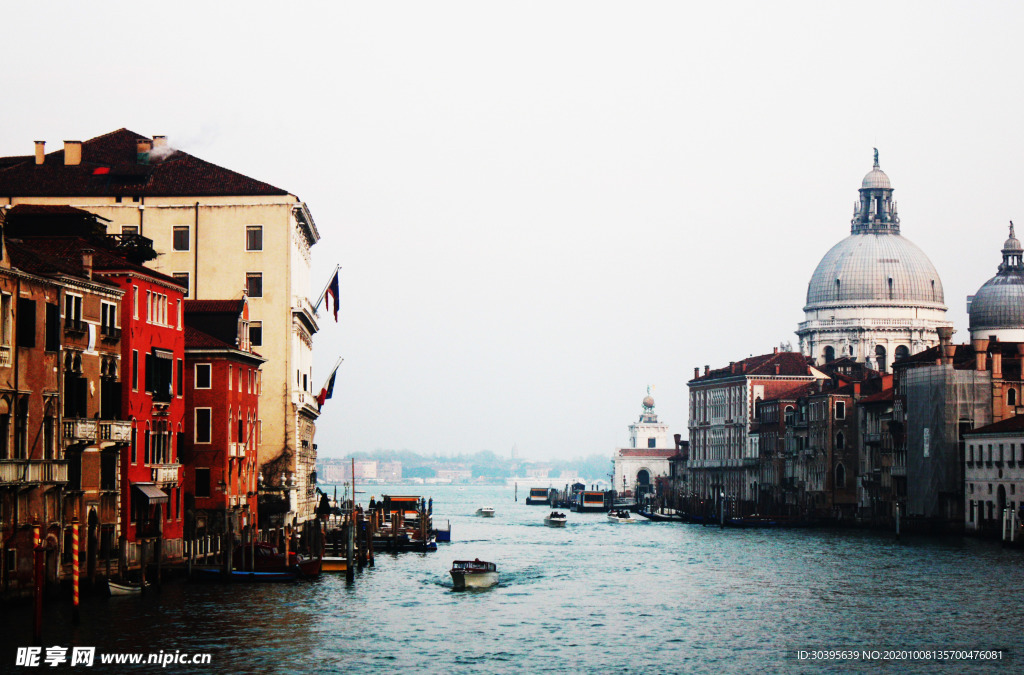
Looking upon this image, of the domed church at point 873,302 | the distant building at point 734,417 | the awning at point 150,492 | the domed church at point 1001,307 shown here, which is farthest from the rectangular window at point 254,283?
the domed church at point 873,302

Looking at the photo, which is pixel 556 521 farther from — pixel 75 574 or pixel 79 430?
pixel 75 574

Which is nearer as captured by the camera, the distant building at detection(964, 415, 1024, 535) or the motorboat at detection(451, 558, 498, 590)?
the motorboat at detection(451, 558, 498, 590)

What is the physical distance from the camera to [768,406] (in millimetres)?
130125

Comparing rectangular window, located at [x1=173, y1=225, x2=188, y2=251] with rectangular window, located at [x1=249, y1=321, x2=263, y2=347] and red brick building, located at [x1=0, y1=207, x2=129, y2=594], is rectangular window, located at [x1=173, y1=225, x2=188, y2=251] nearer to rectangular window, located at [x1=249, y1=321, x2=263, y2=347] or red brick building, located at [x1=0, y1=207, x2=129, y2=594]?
rectangular window, located at [x1=249, y1=321, x2=263, y2=347]

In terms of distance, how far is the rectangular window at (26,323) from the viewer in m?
40.4

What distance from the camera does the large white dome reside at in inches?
6156

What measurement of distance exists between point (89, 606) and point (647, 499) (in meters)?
106

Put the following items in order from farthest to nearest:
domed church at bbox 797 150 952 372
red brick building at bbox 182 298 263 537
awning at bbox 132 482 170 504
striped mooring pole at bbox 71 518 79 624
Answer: domed church at bbox 797 150 952 372 → red brick building at bbox 182 298 263 537 → awning at bbox 132 482 170 504 → striped mooring pole at bbox 71 518 79 624

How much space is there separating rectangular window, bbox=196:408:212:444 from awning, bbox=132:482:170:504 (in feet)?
17.8

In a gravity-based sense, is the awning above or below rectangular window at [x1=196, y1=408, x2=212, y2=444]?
below

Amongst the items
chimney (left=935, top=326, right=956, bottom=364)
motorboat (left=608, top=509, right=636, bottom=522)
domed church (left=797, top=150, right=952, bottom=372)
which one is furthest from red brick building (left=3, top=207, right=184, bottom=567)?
domed church (left=797, top=150, right=952, bottom=372)

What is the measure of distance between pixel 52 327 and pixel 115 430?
14.6ft

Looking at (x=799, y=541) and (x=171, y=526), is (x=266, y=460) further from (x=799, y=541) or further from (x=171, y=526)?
(x=799, y=541)

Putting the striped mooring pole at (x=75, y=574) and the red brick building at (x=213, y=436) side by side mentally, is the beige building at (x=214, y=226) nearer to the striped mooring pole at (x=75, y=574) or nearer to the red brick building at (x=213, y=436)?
the red brick building at (x=213, y=436)
